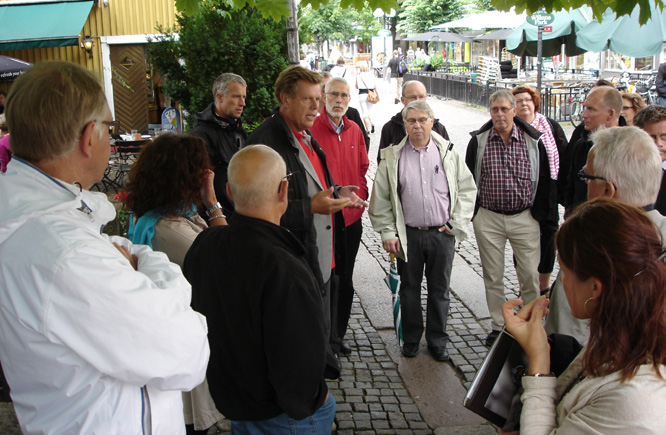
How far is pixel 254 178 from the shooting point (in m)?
2.52

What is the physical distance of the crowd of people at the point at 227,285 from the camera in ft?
5.14

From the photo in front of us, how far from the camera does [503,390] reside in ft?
6.88

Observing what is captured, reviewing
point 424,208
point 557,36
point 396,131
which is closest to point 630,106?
point 396,131

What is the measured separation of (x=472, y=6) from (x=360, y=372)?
47547 millimetres

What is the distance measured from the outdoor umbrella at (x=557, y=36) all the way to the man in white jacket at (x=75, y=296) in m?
15.4

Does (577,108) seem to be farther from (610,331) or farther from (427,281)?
(610,331)

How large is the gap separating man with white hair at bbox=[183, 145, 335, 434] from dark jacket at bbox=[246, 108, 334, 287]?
1.24 m

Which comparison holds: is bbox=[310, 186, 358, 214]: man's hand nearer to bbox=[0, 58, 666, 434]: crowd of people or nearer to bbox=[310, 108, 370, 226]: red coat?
bbox=[0, 58, 666, 434]: crowd of people

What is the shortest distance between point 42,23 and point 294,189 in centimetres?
1504

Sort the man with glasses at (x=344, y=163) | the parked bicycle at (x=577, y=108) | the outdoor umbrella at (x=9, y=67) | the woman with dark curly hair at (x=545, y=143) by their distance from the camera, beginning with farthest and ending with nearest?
the parked bicycle at (x=577, y=108) < the outdoor umbrella at (x=9, y=67) < the woman with dark curly hair at (x=545, y=143) < the man with glasses at (x=344, y=163)

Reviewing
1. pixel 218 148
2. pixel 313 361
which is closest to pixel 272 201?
pixel 313 361

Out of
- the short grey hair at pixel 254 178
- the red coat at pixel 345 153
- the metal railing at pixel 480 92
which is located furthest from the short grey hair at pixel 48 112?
the metal railing at pixel 480 92

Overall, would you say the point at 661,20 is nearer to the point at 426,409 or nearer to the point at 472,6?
the point at 426,409

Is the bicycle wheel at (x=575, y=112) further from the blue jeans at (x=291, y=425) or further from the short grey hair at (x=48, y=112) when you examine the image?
the short grey hair at (x=48, y=112)
